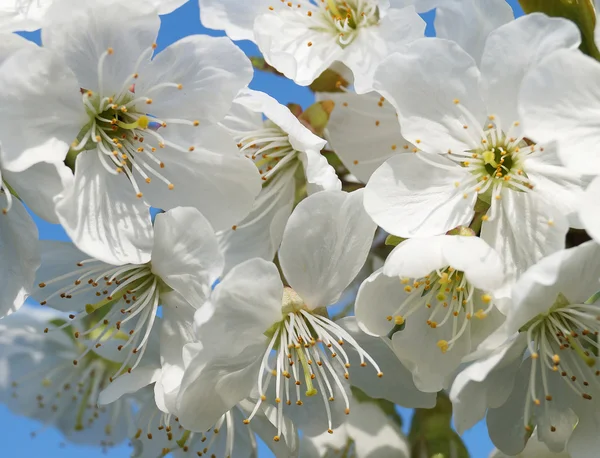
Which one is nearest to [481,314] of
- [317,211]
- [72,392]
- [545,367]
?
[545,367]

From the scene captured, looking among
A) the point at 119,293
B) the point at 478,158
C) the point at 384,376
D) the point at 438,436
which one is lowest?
the point at 438,436

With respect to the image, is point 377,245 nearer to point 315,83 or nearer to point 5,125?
point 315,83

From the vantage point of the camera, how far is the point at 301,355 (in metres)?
1.33

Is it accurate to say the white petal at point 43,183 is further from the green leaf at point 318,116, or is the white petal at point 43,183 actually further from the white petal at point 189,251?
the green leaf at point 318,116

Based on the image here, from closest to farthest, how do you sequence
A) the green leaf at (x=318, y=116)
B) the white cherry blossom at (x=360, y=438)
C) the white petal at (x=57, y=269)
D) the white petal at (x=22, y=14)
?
the white petal at (x=22, y=14), the white petal at (x=57, y=269), the green leaf at (x=318, y=116), the white cherry blossom at (x=360, y=438)

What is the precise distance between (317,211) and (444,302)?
25cm

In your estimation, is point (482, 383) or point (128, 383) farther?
point (128, 383)

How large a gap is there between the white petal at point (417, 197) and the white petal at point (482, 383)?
0.20 m


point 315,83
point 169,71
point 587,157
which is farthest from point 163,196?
point 587,157

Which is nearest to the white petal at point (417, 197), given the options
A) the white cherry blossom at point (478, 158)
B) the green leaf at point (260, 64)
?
the white cherry blossom at point (478, 158)

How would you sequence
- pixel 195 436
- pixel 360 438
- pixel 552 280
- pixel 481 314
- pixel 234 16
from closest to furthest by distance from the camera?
pixel 552 280
pixel 481 314
pixel 234 16
pixel 195 436
pixel 360 438

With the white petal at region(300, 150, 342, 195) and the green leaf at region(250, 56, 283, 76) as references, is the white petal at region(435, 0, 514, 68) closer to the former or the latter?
the white petal at region(300, 150, 342, 195)

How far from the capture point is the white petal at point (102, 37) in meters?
1.26

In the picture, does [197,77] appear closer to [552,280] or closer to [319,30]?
[319,30]
